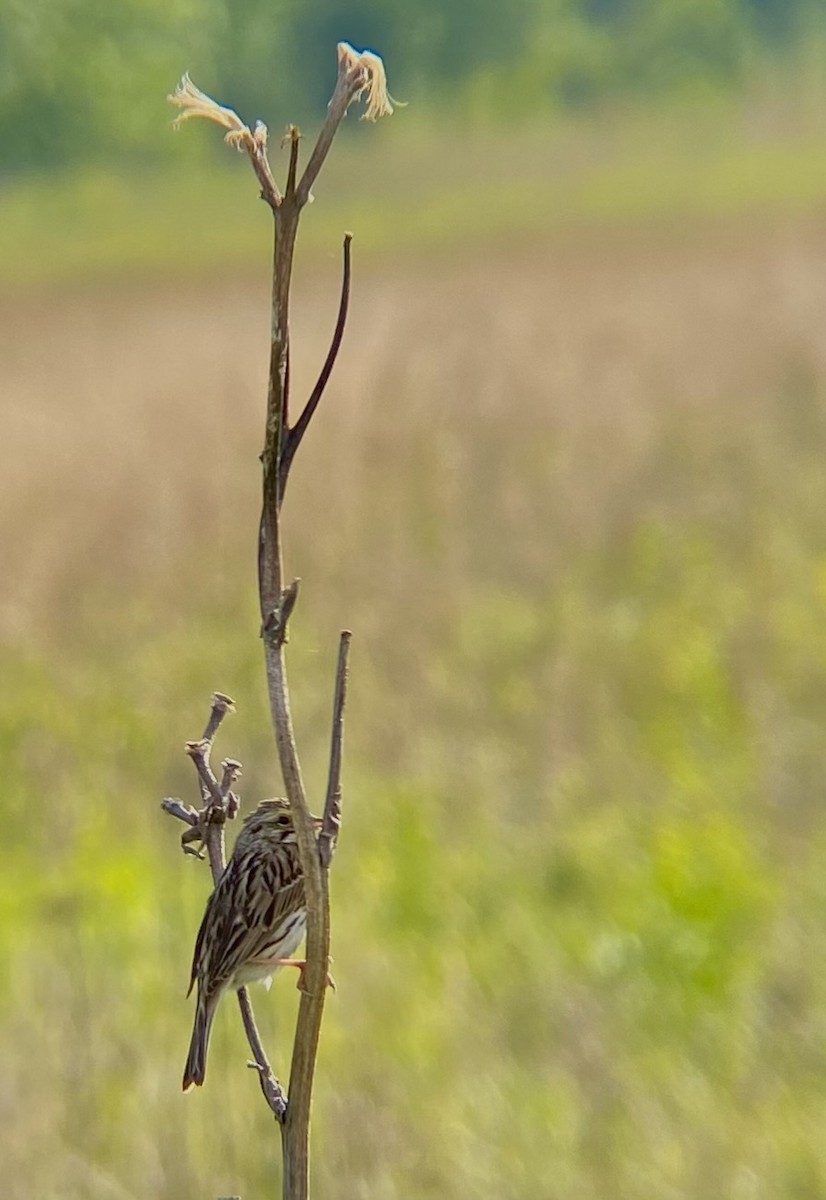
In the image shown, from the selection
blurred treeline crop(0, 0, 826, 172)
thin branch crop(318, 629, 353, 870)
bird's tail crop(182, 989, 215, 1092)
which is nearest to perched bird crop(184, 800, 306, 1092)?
bird's tail crop(182, 989, 215, 1092)

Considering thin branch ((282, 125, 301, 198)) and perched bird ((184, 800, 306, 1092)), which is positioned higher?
thin branch ((282, 125, 301, 198))

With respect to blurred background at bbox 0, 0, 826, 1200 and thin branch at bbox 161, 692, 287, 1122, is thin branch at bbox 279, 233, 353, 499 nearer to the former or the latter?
thin branch at bbox 161, 692, 287, 1122

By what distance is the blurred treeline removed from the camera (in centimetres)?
1753

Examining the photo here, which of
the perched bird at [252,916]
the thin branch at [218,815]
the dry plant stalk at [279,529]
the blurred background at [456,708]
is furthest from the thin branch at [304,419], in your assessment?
the blurred background at [456,708]

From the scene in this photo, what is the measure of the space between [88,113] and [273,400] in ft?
67.1

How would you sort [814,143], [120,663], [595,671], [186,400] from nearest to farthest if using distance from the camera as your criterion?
1. [595,671]
2. [120,663]
3. [186,400]
4. [814,143]

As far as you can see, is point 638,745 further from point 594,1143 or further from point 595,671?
point 594,1143

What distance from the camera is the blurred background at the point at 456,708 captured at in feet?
10.8

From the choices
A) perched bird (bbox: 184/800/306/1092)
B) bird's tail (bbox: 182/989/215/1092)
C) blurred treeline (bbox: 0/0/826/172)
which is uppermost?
blurred treeline (bbox: 0/0/826/172)

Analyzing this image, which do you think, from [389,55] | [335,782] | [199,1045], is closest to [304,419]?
[335,782]

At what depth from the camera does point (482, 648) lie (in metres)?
6.48

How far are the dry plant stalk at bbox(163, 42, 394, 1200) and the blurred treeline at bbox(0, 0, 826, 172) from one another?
598 inches

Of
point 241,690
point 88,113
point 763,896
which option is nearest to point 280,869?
point 763,896

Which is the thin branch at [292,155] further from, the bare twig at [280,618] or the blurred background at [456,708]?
the blurred background at [456,708]
